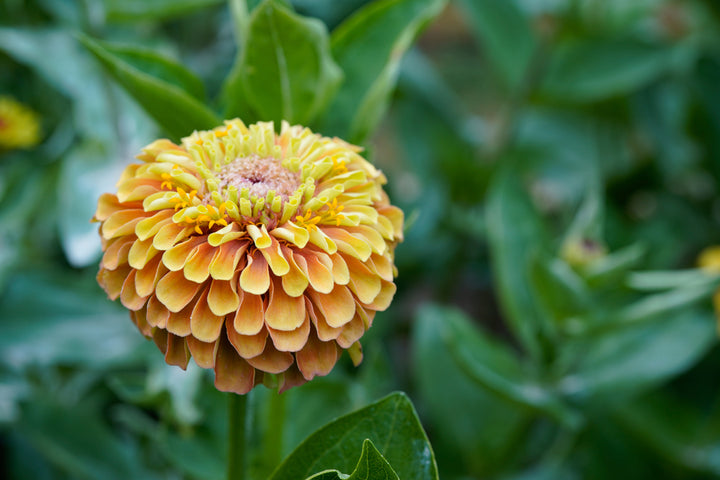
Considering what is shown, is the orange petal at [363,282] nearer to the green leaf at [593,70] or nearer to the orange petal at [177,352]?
the orange petal at [177,352]

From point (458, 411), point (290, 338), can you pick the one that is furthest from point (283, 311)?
point (458, 411)

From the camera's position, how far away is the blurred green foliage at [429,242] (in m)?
0.55

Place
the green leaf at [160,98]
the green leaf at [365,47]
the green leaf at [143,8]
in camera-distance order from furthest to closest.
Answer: the green leaf at [143,8] < the green leaf at [365,47] < the green leaf at [160,98]

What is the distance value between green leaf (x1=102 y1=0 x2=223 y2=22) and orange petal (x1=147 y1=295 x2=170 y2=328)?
419 millimetres

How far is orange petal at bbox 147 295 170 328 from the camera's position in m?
0.35

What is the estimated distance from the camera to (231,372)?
1.18 ft

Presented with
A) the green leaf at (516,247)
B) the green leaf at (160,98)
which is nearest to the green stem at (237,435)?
the green leaf at (160,98)

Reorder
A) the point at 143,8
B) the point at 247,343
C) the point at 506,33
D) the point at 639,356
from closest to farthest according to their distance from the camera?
the point at 247,343 < the point at 143,8 < the point at 639,356 < the point at 506,33

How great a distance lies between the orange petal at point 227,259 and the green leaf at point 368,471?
0.11 m

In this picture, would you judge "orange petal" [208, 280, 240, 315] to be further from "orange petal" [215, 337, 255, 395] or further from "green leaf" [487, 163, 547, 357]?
"green leaf" [487, 163, 547, 357]

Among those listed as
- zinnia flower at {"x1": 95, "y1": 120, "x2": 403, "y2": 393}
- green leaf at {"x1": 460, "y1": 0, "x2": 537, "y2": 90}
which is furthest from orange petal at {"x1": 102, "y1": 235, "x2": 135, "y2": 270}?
green leaf at {"x1": 460, "y1": 0, "x2": 537, "y2": 90}

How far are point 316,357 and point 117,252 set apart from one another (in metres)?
0.12

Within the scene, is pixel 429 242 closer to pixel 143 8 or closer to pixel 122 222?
pixel 143 8

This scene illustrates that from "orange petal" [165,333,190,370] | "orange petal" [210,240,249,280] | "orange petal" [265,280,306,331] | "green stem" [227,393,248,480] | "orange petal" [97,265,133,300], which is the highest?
"orange petal" [210,240,249,280]
